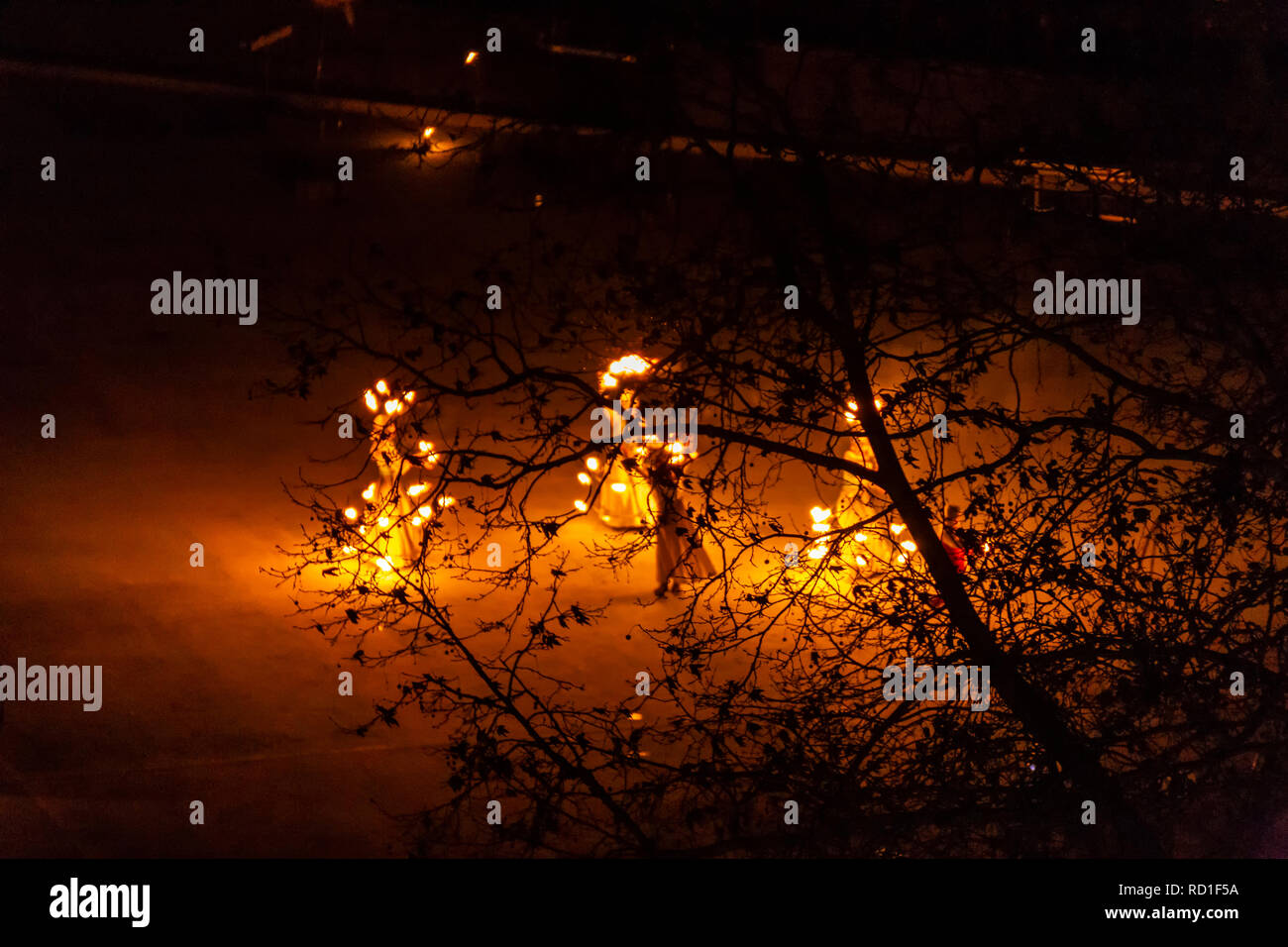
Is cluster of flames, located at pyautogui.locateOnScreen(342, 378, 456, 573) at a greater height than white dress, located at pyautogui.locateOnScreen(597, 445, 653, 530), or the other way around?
white dress, located at pyautogui.locateOnScreen(597, 445, 653, 530)

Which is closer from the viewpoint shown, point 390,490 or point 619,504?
point 390,490

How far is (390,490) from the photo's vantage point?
461 cm

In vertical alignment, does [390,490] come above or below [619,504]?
below

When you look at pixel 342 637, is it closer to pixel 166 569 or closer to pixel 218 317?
pixel 166 569

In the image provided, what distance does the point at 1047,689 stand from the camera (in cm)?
542

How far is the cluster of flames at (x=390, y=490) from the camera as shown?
484 centimetres

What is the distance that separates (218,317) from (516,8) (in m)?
14.0

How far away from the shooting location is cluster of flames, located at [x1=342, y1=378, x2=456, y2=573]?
4840 mm

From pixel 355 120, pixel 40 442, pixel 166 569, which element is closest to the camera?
pixel 166 569

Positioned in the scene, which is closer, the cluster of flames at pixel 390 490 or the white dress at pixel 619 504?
the cluster of flames at pixel 390 490

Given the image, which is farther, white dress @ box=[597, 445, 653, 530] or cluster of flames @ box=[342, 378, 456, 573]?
white dress @ box=[597, 445, 653, 530]

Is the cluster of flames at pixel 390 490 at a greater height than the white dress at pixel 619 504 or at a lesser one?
lesser
